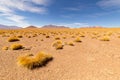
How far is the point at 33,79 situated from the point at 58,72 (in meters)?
1.45

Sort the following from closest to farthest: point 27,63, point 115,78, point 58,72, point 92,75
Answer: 1. point 115,78
2. point 92,75
3. point 58,72
4. point 27,63

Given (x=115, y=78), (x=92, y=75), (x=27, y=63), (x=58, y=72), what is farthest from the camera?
(x=27, y=63)

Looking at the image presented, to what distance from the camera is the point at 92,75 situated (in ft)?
22.9

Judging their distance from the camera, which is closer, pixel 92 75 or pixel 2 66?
pixel 92 75

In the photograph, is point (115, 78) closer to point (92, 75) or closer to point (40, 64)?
point (92, 75)

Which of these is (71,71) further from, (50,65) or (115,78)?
(115,78)

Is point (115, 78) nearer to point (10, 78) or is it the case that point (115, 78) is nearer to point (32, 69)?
point (32, 69)

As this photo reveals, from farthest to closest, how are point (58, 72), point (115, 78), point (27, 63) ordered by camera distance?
point (27, 63), point (58, 72), point (115, 78)

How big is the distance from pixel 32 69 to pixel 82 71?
9.18 ft

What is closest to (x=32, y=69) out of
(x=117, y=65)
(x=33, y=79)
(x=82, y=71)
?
(x=33, y=79)

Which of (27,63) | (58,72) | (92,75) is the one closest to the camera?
(92,75)

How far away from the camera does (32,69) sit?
7.83 meters

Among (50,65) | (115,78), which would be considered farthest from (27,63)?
(115,78)

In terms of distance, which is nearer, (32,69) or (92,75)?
(92,75)
